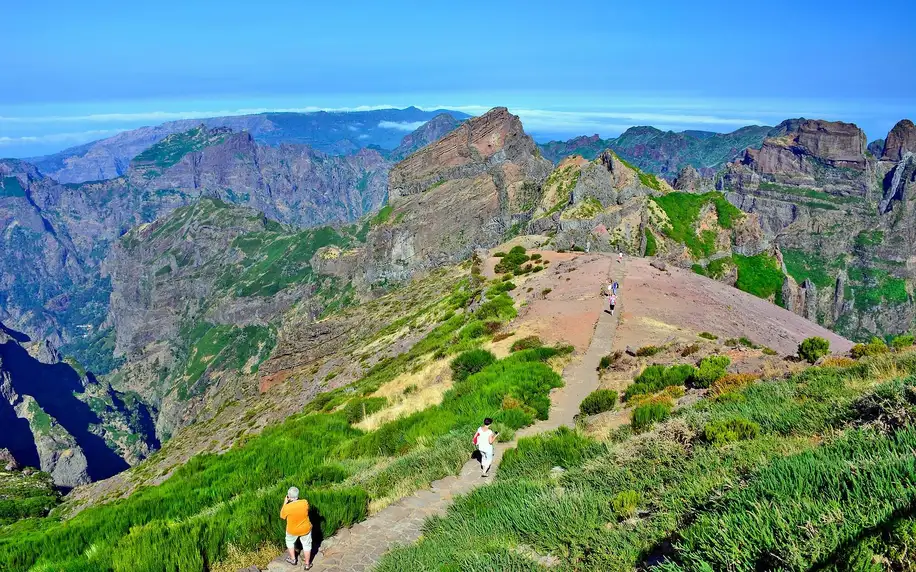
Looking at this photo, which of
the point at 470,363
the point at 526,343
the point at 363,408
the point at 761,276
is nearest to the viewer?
the point at 470,363

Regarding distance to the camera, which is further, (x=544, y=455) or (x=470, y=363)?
(x=470, y=363)

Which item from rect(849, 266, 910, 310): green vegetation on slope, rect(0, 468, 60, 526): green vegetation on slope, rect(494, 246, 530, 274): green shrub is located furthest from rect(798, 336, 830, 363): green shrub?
rect(849, 266, 910, 310): green vegetation on slope

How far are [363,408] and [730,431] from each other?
23122 millimetres

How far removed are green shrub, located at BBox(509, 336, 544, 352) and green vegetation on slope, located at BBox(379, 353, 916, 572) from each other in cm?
1699

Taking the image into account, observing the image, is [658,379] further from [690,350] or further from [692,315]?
[692,315]

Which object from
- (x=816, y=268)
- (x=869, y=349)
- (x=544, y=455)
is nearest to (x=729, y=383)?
(x=869, y=349)

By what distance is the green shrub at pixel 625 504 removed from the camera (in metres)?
8.34

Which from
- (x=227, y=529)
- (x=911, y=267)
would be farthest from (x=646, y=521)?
(x=911, y=267)

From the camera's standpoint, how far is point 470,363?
30.0 m

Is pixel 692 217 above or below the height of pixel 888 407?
below

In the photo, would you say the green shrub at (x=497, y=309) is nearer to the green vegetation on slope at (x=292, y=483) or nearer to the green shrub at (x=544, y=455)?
the green vegetation on slope at (x=292, y=483)

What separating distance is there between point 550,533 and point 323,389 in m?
49.2

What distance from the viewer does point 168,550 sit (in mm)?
9820

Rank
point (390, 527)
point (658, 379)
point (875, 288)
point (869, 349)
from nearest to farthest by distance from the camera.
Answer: point (390, 527) < point (869, 349) < point (658, 379) < point (875, 288)
